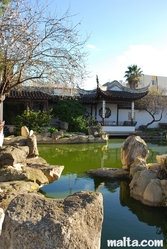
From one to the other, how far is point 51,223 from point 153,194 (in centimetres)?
369

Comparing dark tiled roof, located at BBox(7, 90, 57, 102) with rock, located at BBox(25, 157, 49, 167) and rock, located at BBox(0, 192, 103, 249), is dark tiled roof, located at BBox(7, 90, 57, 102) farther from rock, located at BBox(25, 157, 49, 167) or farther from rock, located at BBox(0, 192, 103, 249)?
rock, located at BBox(0, 192, 103, 249)

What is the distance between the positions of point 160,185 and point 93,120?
43.9ft

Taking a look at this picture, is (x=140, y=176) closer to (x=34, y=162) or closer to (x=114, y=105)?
(x=34, y=162)

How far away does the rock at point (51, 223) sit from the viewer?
1.34m

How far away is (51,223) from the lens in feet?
4.55

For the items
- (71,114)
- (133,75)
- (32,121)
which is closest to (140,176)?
(32,121)

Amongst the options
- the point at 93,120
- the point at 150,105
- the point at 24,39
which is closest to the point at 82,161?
the point at 24,39

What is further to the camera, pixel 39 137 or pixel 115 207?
pixel 39 137

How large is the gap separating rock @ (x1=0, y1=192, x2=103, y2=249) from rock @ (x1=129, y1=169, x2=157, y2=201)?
355 centimetres

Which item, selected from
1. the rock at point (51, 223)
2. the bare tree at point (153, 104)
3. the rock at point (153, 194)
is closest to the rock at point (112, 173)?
the rock at point (153, 194)

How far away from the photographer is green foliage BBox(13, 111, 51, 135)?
1472 cm

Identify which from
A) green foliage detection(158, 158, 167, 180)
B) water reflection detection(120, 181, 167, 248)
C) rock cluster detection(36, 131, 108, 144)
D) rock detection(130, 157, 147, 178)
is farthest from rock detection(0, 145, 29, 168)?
rock cluster detection(36, 131, 108, 144)

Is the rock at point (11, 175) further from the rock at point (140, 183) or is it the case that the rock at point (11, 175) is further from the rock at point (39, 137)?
the rock at point (39, 137)

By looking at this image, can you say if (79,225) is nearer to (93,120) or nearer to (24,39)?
(24,39)
